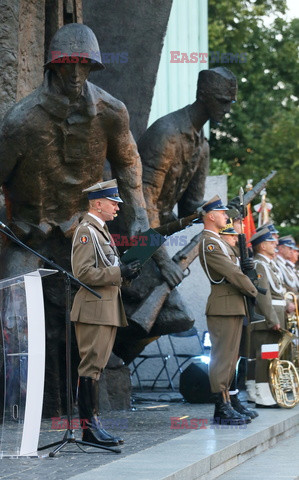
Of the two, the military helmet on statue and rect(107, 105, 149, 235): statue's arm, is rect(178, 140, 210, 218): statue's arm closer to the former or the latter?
rect(107, 105, 149, 235): statue's arm

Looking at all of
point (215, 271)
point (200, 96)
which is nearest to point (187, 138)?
point (200, 96)

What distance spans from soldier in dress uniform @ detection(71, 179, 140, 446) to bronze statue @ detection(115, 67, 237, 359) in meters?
3.08

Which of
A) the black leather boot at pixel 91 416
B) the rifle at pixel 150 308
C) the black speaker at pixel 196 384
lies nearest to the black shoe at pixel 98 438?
the black leather boot at pixel 91 416

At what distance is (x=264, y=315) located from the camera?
13.2 m

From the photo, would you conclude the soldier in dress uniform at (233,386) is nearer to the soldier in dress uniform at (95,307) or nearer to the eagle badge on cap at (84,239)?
the soldier in dress uniform at (95,307)

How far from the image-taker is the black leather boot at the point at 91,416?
8578mm

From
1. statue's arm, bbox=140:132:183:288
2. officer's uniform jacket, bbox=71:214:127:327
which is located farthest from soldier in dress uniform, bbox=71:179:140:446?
statue's arm, bbox=140:132:183:288

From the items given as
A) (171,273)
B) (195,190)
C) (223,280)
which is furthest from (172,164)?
(223,280)

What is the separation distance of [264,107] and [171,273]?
27934 mm

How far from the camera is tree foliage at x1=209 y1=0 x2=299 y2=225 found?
3769 centimetres

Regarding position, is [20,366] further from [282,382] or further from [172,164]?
[282,382]

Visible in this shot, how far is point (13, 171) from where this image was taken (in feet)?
33.9

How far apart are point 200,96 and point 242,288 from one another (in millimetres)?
2533

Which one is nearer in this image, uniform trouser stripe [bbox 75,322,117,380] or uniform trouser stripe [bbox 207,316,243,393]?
uniform trouser stripe [bbox 75,322,117,380]
